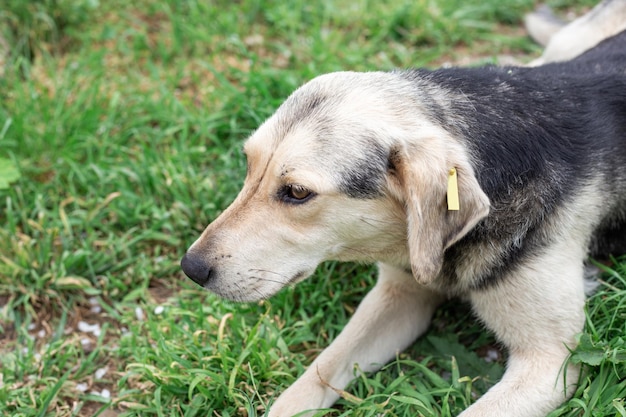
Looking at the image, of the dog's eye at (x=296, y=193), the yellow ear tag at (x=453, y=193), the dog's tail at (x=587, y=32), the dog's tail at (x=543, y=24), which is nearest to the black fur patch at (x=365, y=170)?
the dog's eye at (x=296, y=193)

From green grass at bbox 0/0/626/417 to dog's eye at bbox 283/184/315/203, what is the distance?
967mm

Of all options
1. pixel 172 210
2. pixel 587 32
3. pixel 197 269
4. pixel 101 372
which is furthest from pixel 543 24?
pixel 101 372

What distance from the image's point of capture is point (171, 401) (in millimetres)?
3758

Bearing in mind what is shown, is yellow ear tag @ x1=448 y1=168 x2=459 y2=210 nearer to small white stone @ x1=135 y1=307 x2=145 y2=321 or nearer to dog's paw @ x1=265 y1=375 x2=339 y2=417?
dog's paw @ x1=265 y1=375 x2=339 y2=417

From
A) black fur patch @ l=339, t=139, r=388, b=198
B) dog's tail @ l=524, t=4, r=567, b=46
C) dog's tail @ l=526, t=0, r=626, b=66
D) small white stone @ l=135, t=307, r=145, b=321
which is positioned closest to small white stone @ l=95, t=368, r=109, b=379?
small white stone @ l=135, t=307, r=145, b=321

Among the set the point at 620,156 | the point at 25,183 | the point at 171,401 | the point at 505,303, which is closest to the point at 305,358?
the point at 171,401

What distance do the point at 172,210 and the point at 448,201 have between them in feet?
7.81

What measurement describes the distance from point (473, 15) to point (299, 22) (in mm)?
1617

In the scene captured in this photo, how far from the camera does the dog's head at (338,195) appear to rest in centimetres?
310

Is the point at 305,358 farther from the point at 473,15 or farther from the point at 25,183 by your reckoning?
the point at 473,15

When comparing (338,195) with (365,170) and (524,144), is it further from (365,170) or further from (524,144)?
(524,144)

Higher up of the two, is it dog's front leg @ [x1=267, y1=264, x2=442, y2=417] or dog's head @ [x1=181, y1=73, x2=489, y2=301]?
dog's head @ [x1=181, y1=73, x2=489, y2=301]

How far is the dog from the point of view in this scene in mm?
3188

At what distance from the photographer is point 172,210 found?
4.88 meters
